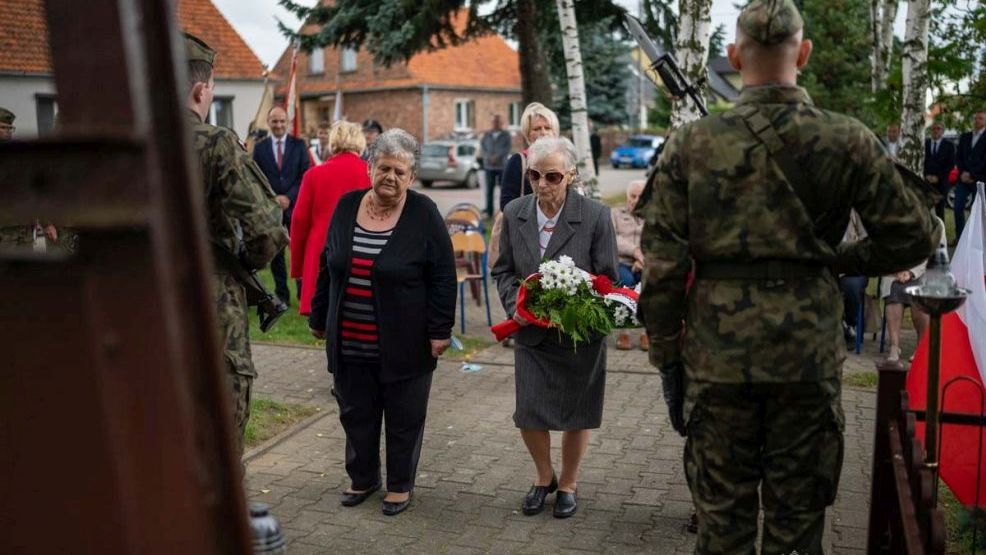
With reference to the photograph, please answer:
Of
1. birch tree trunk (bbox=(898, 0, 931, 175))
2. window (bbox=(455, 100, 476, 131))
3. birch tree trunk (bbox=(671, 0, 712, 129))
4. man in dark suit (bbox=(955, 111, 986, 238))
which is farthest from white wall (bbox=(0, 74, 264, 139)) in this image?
window (bbox=(455, 100, 476, 131))

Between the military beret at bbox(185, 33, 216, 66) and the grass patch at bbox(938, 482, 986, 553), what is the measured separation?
3.48 m

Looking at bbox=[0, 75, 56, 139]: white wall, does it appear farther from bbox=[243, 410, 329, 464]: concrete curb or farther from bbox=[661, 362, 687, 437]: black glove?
bbox=[243, 410, 329, 464]: concrete curb

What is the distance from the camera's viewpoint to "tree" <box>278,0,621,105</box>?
756 inches

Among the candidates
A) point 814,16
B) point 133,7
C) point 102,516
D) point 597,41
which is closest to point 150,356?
point 102,516

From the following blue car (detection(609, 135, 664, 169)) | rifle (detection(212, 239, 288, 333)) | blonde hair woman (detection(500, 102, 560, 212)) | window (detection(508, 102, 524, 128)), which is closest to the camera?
rifle (detection(212, 239, 288, 333))

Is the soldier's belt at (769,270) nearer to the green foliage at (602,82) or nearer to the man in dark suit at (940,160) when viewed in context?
the man in dark suit at (940,160)

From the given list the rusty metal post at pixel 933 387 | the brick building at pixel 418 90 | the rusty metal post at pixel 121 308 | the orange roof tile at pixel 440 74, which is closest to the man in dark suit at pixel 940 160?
the rusty metal post at pixel 933 387

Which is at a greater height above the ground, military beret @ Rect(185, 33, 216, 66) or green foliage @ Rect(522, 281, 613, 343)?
military beret @ Rect(185, 33, 216, 66)

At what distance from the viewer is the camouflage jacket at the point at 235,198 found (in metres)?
4.10

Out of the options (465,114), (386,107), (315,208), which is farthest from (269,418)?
(465,114)

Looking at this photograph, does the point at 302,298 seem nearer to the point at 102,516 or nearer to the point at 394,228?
the point at 394,228

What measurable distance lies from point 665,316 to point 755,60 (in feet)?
2.85

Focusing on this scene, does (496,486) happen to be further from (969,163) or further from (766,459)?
(969,163)

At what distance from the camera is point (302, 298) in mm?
8391
